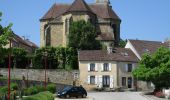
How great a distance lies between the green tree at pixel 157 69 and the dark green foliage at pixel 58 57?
1005 inches

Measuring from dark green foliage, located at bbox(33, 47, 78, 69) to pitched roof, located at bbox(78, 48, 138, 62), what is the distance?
462 centimetres

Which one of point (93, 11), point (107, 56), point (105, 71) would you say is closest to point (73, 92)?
point (105, 71)

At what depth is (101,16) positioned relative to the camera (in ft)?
379

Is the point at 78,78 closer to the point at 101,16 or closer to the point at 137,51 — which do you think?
the point at 137,51

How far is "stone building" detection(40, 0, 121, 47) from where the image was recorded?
4262 inches

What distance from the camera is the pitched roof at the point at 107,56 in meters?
87.8

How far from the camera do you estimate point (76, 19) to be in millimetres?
107250

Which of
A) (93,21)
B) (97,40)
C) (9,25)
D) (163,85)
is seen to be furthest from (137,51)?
(9,25)

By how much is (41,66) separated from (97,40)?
1661 cm

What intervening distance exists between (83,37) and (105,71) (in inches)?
512

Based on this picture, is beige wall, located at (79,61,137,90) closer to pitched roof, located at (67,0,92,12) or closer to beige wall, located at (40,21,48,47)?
pitched roof, located at (67,0,92,12)

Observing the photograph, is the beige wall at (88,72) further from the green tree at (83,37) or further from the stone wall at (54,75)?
the green tree at (83,37)

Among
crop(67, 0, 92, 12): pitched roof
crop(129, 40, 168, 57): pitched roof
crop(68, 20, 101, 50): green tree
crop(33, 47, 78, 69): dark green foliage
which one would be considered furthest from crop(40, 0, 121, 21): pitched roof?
crop(33, 47, 78, 69): dark green foliage

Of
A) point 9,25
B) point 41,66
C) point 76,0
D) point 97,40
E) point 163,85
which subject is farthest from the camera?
point 76,0
